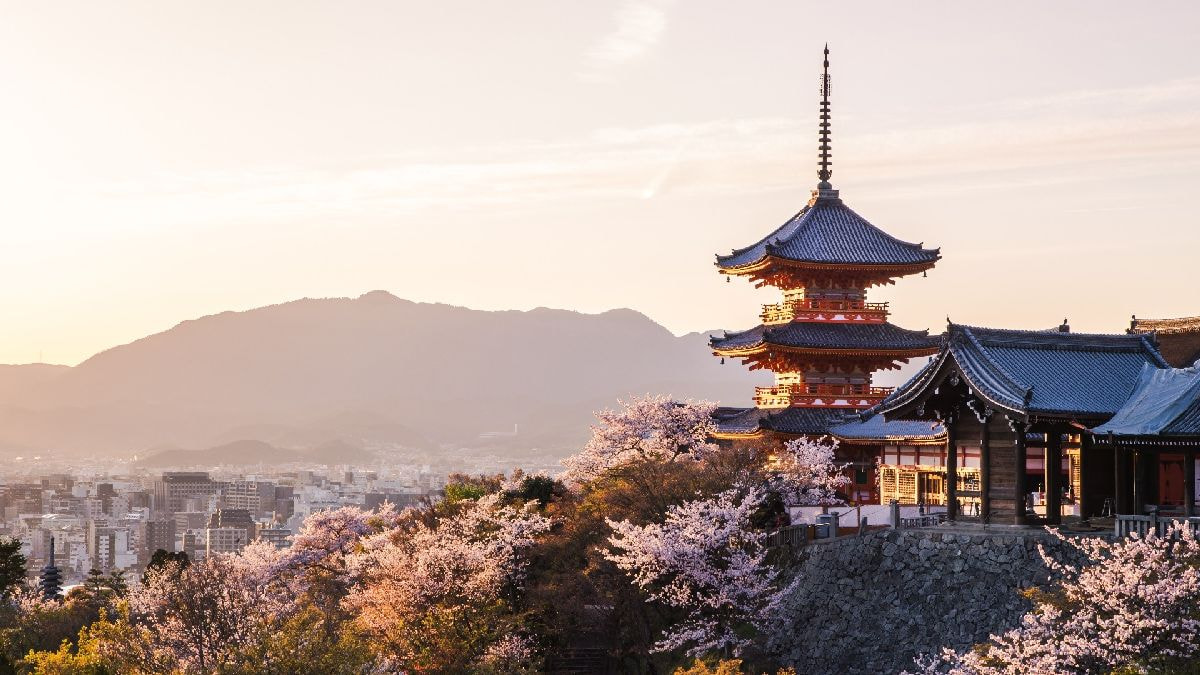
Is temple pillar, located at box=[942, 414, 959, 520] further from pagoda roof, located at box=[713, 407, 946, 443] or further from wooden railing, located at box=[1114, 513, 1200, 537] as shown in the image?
pagoda roof, located at box=[713, 407, 946, 443]

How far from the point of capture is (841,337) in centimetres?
5300

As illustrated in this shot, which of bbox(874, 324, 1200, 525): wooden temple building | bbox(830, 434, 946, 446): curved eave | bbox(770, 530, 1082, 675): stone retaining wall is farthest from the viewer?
bbox(830, 434, 946, 446): curved eave

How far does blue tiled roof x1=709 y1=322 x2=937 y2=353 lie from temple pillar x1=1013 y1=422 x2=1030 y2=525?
1702cm

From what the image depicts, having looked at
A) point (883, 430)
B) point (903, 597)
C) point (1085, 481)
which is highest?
point (883, 430)

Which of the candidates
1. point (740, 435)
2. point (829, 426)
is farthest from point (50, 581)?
point (829, 426)

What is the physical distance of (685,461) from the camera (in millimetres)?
46812

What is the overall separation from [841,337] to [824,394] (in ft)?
6.79

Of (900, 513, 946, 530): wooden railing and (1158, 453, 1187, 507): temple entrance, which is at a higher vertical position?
(1158, 453, 1187, 507): temple entrance

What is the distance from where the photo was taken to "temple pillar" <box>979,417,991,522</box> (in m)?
36.1

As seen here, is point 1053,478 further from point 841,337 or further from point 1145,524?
point 841,337

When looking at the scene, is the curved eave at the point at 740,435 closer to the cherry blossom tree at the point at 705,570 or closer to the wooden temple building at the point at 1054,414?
the cherry blossom tree at the point at 705,570

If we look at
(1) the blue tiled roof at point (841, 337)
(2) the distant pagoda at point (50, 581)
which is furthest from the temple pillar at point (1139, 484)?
(2) the distant pagoda at point (50, 581)

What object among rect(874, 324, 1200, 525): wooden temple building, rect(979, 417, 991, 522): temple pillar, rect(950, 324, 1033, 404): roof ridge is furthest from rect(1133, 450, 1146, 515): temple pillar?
rect(979, 417, 991, 522): temple pillar

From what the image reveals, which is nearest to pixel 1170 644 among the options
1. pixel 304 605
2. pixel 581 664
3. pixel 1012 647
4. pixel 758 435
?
pixel 1012 647
